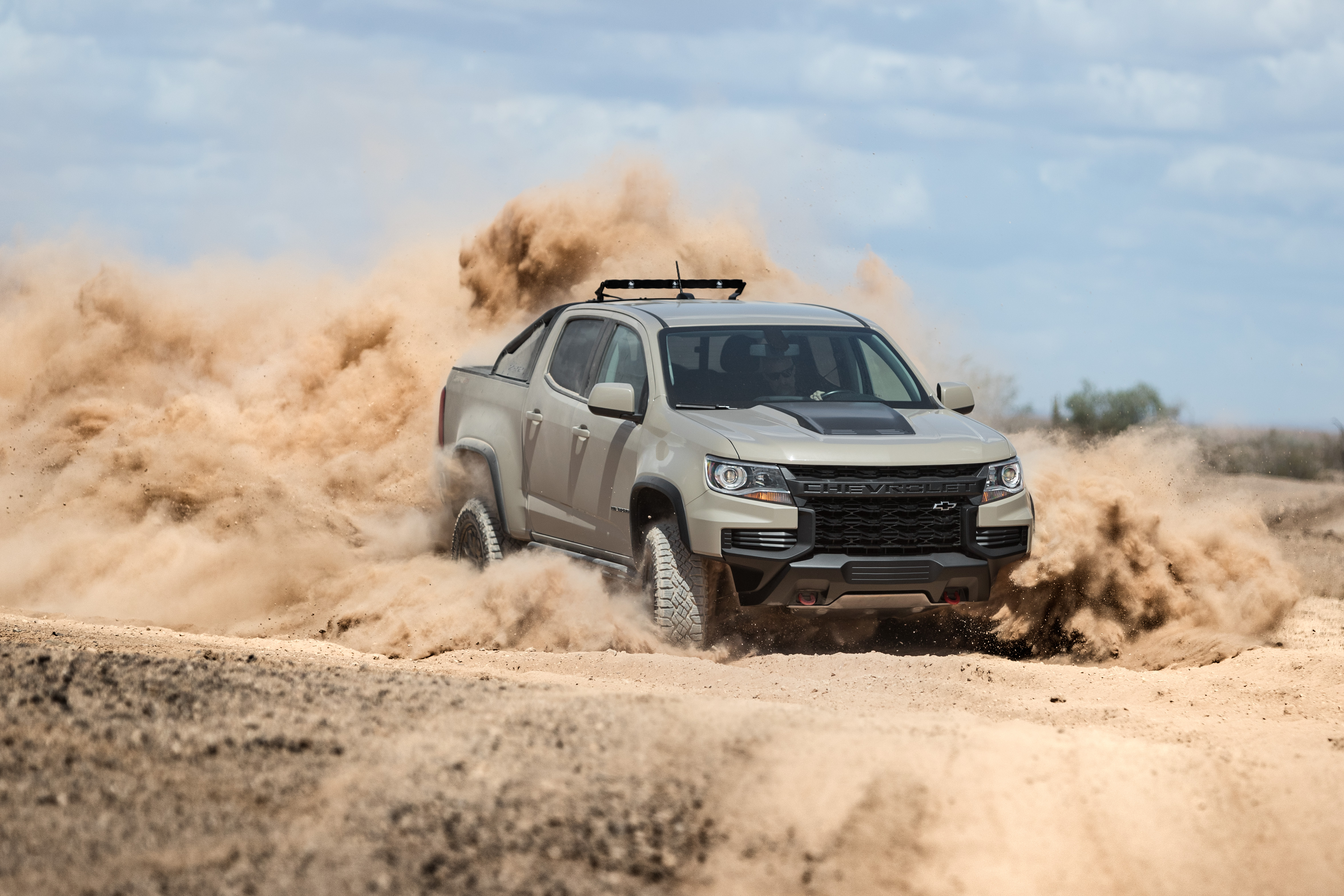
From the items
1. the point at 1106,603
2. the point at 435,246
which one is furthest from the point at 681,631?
the point at 435,246

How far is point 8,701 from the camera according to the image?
204 inches

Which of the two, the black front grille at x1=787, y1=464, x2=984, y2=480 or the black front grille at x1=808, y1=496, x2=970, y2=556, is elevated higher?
the black front grille at x1=787, y1=464, x2=984, y2=480

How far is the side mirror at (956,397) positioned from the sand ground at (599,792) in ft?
9.08

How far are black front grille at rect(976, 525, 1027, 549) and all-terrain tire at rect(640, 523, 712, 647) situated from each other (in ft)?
4.88

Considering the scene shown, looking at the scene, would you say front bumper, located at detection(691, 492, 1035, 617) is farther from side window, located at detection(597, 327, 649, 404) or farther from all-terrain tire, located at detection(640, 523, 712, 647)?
side window, located at detection(597, 327, 649, 404)

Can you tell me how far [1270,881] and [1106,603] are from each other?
15.1ft

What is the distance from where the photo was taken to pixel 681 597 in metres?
7.82

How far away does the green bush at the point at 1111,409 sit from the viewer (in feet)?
131

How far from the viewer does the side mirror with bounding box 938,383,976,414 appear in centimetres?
880

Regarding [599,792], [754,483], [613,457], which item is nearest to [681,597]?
[754,483]

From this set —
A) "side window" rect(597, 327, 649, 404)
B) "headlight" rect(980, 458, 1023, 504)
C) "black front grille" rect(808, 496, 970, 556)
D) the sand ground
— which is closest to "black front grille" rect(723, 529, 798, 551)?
"black front grille" rect(808, 496, 970, 556)

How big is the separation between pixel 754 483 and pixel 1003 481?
4.75 feet

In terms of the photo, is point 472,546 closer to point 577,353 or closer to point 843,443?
point 577,353

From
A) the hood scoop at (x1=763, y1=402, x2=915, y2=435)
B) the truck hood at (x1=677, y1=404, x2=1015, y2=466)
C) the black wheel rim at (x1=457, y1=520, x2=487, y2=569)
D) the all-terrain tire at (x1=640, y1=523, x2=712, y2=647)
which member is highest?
the hood scoop at (x1=763, y1=402, x2=915, y2=435)
